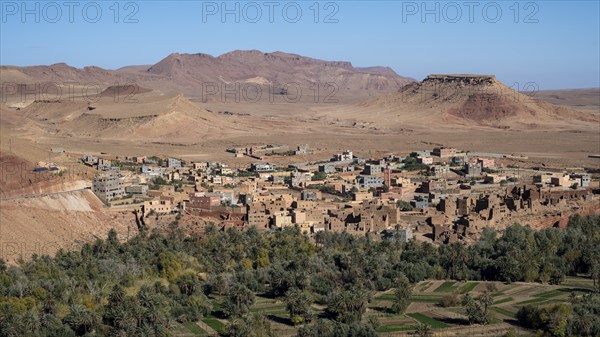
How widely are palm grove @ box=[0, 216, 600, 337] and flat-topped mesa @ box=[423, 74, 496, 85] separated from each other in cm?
8364

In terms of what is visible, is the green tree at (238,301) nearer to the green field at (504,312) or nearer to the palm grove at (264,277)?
the palm grove at (264,277)

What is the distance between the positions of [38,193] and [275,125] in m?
61.9

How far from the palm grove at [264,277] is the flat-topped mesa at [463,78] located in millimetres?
83644

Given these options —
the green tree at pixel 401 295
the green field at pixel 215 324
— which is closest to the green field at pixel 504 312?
the green tree at pixel 401 295

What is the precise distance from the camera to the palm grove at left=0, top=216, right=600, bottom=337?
27375 mm

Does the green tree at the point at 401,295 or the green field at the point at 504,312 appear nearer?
the green field at the point at 504,312

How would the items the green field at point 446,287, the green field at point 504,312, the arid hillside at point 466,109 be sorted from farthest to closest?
the arid hillside at point 466,109 → the green field at point 446,287 → the green field at point 504,312

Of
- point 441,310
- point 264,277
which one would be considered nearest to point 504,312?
point 441,310

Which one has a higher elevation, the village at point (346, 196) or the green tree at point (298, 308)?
the village at point (346, 196)

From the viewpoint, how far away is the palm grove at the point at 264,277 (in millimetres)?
27375

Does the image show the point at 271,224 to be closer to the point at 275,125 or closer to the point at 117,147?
the point at 117,147

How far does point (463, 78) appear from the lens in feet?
417

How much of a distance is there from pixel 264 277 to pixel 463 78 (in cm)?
9811

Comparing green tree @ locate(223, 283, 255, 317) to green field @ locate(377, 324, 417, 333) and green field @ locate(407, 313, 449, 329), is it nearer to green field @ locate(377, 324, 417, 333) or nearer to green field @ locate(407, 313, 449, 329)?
green field @ locate(377, 324, 417, 333)
